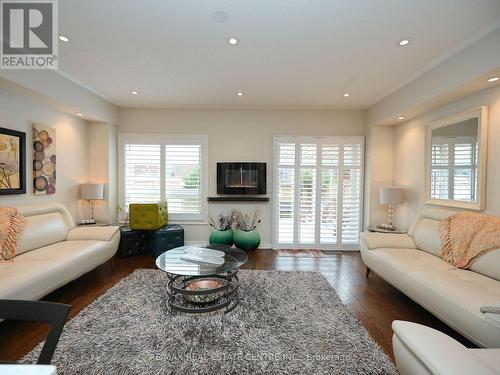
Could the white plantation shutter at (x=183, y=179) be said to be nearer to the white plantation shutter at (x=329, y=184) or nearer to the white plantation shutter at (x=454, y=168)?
the white plantation shutter at (x=329, y=184)

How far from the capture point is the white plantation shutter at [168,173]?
443 cm

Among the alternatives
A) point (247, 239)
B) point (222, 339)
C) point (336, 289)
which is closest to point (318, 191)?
point (247, 239)

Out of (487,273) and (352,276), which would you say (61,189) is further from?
(487,273)

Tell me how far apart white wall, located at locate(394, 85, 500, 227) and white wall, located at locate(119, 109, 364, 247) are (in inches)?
33.8

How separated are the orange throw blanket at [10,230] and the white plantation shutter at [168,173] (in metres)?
1.90

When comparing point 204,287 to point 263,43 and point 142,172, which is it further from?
point 142,172

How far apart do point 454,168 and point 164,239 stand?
440cm

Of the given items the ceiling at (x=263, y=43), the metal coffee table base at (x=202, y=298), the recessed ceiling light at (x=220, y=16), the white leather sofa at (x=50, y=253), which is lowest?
the metal coffee table base at (x=202, y=298)

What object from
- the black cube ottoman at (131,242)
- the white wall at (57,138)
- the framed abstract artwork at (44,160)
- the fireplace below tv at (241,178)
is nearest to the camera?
the white wall at (57,138)

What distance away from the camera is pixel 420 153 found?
346cm

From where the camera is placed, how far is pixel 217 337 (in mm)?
1903

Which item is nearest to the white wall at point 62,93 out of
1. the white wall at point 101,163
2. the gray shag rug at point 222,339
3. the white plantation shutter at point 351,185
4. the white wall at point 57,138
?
the white wall at point 57,138

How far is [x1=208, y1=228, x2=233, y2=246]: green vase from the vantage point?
13.4ft

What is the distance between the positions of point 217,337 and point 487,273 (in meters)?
2.58
